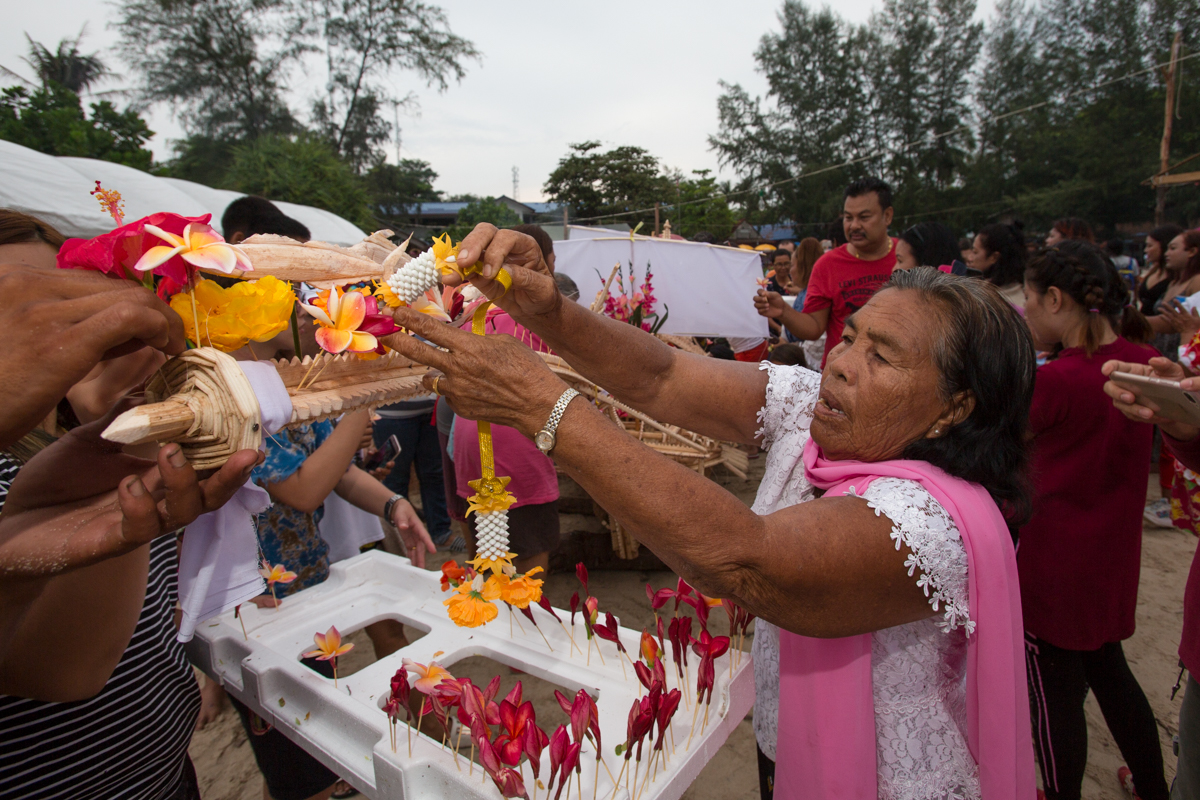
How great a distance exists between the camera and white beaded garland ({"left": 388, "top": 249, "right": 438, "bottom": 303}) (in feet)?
3.85

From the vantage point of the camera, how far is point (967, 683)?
136 centimetres

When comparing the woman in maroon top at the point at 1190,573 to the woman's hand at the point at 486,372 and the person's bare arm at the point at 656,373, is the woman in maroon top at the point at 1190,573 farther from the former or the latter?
the woman's hand at the point at 486,372

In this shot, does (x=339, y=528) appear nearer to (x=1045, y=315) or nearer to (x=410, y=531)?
(x=410, y=531)

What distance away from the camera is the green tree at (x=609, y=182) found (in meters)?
41.8

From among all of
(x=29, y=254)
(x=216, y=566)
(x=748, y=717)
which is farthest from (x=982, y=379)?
(x=748, y=717)

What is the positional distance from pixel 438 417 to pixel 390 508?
1.28 metres

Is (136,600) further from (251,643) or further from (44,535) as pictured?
(251,643)

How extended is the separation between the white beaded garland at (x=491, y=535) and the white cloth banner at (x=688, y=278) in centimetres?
412

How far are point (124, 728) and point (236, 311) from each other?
1134 millimetres

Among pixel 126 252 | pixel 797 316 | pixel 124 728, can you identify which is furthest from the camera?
pixel 797 316

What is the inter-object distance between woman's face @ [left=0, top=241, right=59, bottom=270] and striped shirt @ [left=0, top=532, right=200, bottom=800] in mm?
801

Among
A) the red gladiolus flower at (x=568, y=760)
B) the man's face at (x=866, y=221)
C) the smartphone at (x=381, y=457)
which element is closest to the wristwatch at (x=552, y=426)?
the red gladiolus flower at (x=568, y=760)

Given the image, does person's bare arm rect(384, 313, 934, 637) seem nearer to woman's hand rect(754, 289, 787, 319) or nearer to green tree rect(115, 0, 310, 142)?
woman's hand rect(754, 289, 787, 319)

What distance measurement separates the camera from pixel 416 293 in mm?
1191
